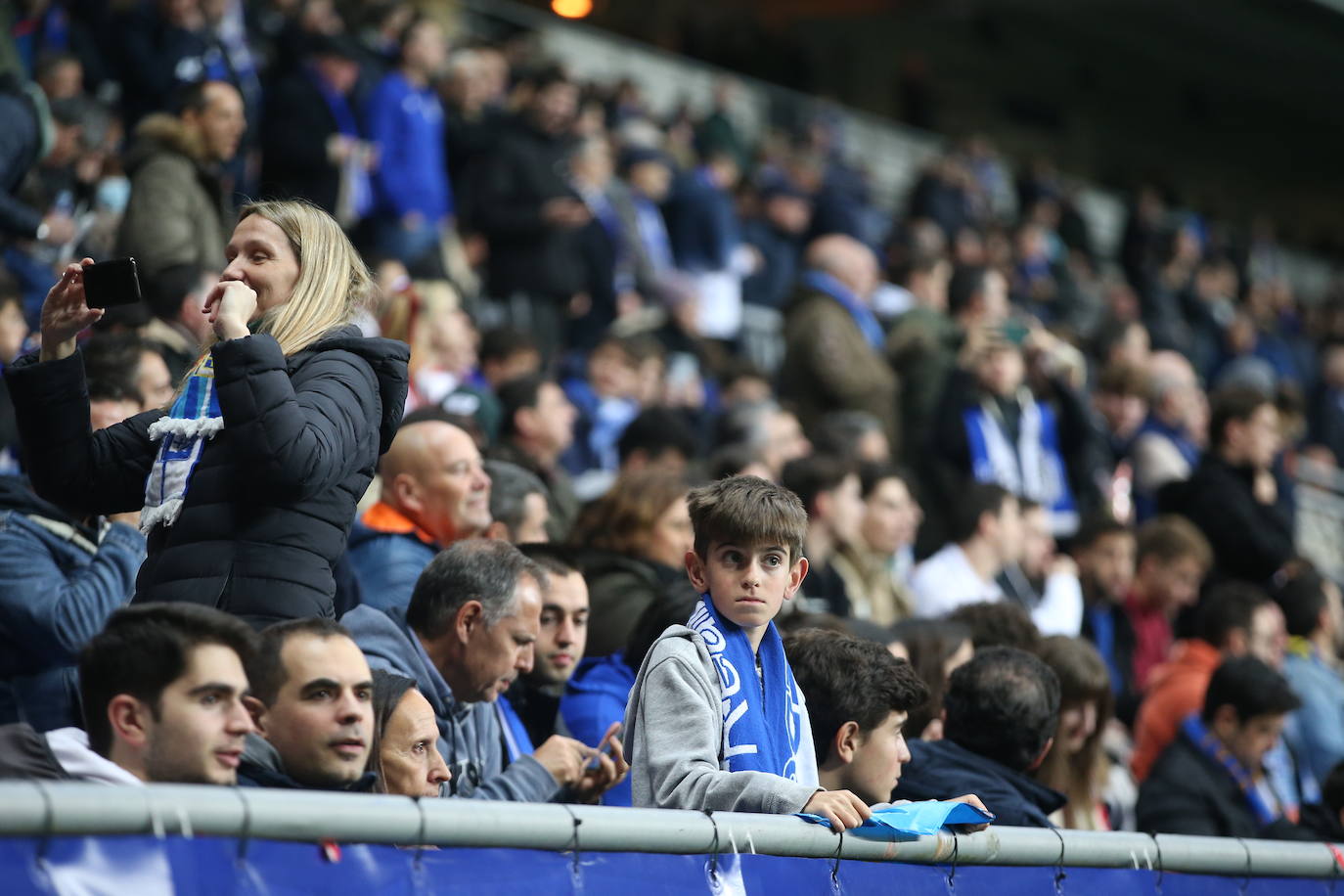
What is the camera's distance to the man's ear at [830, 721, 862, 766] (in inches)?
172

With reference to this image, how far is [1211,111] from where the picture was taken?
29.2 metres

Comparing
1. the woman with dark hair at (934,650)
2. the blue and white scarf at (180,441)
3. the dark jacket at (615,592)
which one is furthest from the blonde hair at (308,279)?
the woman with dark hair at (934,650)

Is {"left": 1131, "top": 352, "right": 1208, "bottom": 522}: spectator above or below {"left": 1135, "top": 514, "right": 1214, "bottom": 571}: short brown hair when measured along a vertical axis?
above

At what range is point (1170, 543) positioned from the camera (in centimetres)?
912

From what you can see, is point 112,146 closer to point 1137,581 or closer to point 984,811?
point 1137,581

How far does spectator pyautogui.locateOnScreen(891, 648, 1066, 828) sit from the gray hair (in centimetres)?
118

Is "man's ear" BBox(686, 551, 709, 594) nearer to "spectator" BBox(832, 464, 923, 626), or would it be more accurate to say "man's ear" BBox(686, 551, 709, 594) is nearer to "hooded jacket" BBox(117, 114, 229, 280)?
"spectator" BBox(832, 464, 923, 626)

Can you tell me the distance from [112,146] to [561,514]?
11.5ft

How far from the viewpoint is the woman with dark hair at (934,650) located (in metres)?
→ 5.68

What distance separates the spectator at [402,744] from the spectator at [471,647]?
457mm

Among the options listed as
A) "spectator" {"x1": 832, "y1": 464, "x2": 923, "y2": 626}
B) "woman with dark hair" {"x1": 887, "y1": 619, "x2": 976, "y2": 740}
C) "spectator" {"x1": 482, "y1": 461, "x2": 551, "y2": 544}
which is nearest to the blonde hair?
"spectator" {"x1": 482, "y1": 461, "x2": 551, "y2": 544}

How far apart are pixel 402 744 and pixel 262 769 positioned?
542 millimetres

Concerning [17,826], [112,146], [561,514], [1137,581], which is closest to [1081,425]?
[1137,581]

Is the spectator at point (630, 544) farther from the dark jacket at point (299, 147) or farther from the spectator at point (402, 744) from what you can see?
the dark jacket at point (299, 147)
